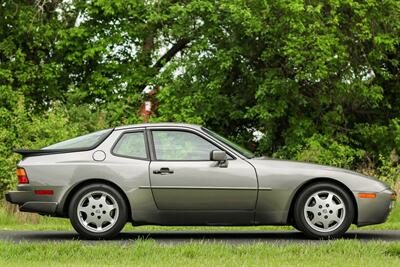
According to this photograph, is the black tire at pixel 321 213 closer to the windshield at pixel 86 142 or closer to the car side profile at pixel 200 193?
the car side profile at pixel 200 193

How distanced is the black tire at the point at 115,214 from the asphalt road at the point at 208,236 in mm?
137

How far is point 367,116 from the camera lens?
27938mm

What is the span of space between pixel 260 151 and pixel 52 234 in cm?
1596

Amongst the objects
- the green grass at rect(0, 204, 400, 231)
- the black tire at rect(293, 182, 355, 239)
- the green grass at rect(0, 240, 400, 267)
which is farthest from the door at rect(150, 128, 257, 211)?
the green grass at rect(0, 204, 400, 231)

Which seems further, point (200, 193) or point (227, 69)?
point (227, 69)

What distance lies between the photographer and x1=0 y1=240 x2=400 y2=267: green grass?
8211mm

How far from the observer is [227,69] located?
26172 millimetres

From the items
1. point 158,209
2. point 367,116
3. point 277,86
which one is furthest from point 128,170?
point 367,116

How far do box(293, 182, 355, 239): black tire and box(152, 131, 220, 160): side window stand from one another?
124cm

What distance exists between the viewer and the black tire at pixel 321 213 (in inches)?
415

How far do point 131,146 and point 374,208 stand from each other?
9.98ft

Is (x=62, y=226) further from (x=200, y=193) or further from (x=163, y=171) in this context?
(x=200, y=193)

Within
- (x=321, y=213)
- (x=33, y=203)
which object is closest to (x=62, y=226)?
(x=33, y=203)

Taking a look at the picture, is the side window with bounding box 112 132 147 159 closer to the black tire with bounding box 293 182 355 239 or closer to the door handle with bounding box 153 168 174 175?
the door handle with bounding box 153 168 174 175
